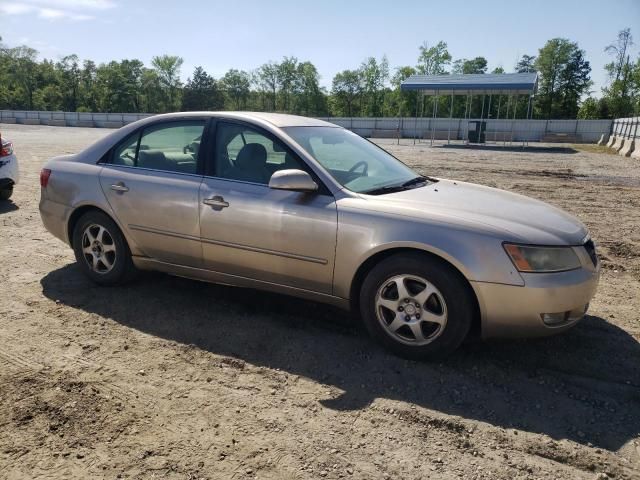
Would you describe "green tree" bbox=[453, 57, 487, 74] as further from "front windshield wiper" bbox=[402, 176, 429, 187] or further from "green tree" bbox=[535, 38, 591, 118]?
"front windshield wiper" bbox=[402, 176, 429, 187]

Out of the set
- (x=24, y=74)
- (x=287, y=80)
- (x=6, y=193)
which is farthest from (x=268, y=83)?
(x=6, y=193)

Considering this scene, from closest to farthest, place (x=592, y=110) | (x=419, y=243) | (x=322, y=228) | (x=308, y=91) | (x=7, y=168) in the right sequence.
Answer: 1. (x=419, y=243)
2. (x=322, y=228)
3. (x=7, y=168)
4. (x=592, y=110)
5. (x=308, y=91)

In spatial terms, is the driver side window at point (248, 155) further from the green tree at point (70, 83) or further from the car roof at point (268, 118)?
the green tree at point (70, 83)

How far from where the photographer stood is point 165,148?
442 cm

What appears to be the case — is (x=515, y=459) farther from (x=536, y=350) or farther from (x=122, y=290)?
(x=122, y=290)

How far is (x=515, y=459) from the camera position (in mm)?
2447

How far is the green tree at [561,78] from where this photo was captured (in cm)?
7256

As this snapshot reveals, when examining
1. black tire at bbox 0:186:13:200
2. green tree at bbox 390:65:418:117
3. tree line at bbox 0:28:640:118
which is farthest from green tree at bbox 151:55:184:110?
black tire at bbox 0:186:13:200

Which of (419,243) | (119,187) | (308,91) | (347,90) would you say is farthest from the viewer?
(308,91)

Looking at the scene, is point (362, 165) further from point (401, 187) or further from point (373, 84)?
point (373, 84)

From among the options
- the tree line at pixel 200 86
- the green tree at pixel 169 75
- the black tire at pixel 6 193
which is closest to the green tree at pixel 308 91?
→ the tree line at pixel 200 86

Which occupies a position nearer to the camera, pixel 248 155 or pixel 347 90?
pixel 248 155

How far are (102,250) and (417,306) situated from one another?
298cm

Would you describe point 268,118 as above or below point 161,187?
above
